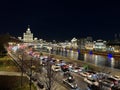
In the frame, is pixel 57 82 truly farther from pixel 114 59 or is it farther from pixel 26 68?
pixel 114 59

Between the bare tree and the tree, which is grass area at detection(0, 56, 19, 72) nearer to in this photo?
the tree

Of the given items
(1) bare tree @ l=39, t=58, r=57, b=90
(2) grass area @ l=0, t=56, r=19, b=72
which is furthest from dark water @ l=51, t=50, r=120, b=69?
(1) bare tree @ l=39, t=58, r=57, b=90

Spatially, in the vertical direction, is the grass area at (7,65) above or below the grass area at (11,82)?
above

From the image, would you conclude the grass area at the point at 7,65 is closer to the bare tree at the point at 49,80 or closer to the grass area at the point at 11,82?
the grass area at the point at 11,82

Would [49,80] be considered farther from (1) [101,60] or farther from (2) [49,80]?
(1) [101,60]

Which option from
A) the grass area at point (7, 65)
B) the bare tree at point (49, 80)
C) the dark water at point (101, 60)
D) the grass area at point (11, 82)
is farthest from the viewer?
the dark water at point (101, 60)

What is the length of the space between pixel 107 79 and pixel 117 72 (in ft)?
26.1

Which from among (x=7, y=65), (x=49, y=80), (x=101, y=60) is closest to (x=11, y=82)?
(x=49, y=80)

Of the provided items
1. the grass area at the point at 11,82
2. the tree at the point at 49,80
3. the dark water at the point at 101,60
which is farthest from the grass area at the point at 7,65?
the dark water at the point at 101,60

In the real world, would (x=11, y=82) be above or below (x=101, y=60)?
below

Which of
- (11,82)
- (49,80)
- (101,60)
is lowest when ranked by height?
(11,82)

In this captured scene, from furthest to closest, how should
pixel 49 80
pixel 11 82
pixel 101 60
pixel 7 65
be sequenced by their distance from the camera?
pixel 101 60, pixel 7 65, pixel 11 82, pixel 49 80

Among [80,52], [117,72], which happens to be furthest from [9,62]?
[80,52]

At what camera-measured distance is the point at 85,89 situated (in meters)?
25.9
